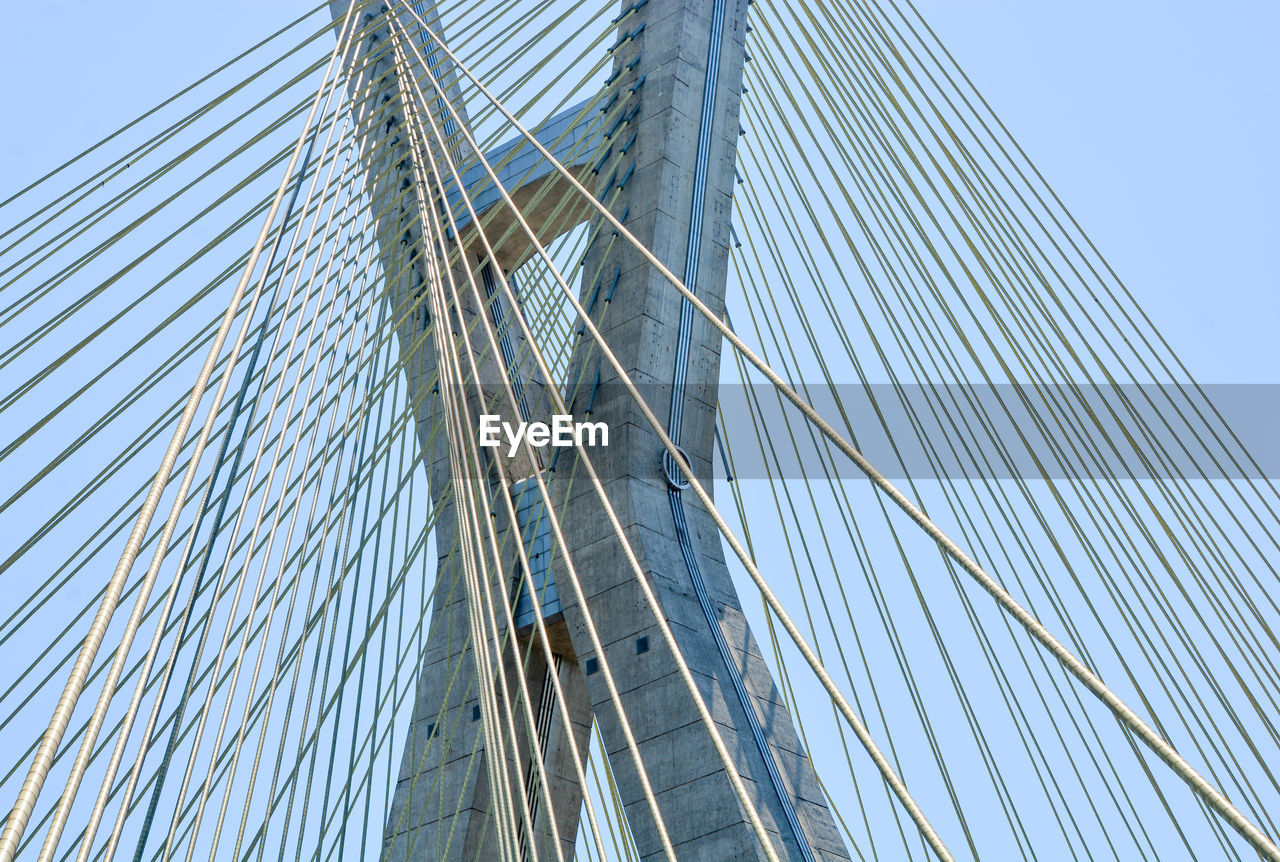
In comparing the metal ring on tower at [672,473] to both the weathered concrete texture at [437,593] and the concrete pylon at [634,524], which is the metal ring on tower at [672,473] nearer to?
the concrete pylon at [634,524]

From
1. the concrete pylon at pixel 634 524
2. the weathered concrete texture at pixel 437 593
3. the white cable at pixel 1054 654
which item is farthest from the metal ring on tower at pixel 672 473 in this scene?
the white cable at pixel 1054 654

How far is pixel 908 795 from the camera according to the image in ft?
12.9

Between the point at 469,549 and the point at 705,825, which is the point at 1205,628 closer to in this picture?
the point at 705,825

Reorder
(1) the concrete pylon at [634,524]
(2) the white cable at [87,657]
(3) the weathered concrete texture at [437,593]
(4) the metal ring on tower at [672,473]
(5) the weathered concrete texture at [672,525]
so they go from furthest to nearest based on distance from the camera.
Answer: (3) the weathered concrete texture at [437,593] < (4) the metal ring on tower at [672,473] < (1) the concrete pylon at [634,524] < (5) the weathered concrete texture at [672,525] < (2) the white cable at [87,657]

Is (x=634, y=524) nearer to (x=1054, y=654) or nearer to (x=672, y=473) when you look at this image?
(x=672, y=473)

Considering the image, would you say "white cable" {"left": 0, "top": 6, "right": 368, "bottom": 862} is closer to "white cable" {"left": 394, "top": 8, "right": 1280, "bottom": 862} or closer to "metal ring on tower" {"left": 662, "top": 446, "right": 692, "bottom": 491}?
"white cable" {"left": 394, "top": 8, "right": 1280, "bottom": 862}

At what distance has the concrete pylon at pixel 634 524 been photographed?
21.2ft

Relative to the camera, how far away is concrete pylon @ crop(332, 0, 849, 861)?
6449mm

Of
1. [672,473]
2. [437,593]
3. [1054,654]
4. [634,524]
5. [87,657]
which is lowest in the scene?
[1054,654]

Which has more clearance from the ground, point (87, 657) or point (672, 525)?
point (672, 525)

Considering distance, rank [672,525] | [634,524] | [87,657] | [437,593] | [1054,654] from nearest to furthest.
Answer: [87,657] → [1054,654] → [634,524] → [672,525] → [437,593]

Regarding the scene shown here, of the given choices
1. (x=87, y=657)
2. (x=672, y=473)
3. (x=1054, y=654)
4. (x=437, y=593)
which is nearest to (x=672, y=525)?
(x=672, y=473)

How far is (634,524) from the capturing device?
695 cm

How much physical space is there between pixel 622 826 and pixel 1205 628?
320cm
